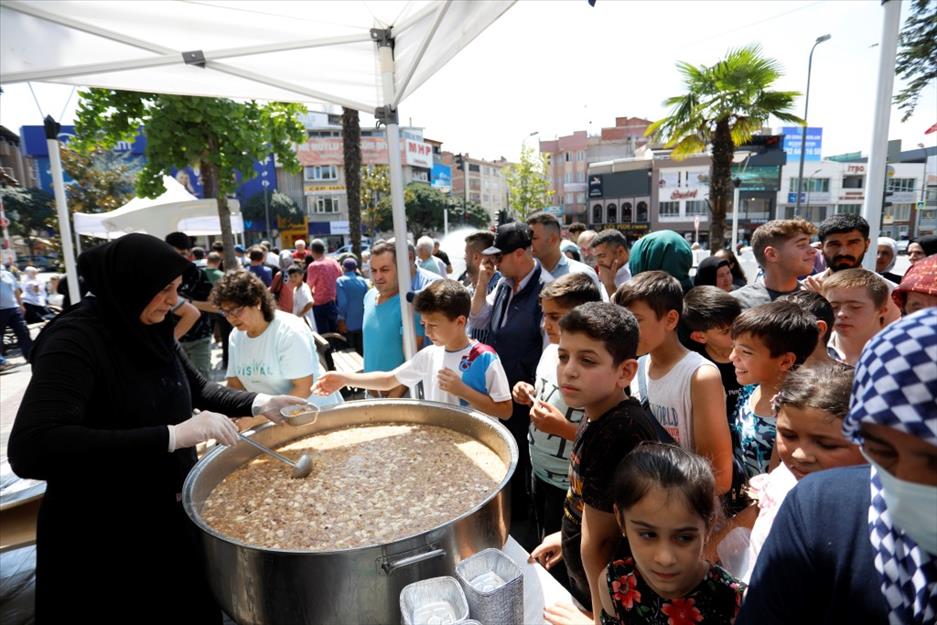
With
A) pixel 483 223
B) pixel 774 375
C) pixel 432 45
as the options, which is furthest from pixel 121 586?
pixel 483 223

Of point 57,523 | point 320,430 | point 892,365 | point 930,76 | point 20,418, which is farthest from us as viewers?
point 930,76

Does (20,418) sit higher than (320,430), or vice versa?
(20,418)

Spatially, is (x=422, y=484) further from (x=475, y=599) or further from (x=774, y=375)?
(x=774, y=375)

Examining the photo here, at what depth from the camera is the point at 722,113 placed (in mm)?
11523

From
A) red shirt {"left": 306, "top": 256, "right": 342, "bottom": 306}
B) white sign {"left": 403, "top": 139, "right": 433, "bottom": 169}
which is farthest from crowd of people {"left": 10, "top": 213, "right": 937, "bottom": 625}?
white sign {"left": 403, "top": 139, "right": 433, "bottom": 169}

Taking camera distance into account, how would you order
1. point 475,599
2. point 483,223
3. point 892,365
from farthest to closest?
1. point 483,223
2. point 475,599
3. point 892,365

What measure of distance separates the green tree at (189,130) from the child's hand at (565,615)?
23.8ft

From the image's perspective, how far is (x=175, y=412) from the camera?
179 cm

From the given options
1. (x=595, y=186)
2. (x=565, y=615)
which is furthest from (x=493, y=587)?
(x=595, y=186)

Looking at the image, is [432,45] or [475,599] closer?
[475,599]

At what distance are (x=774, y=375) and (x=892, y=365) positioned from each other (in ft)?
4.46

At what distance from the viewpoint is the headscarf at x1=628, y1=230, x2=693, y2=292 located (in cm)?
334

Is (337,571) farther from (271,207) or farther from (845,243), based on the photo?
(271,207)

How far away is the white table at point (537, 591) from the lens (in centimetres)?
140
